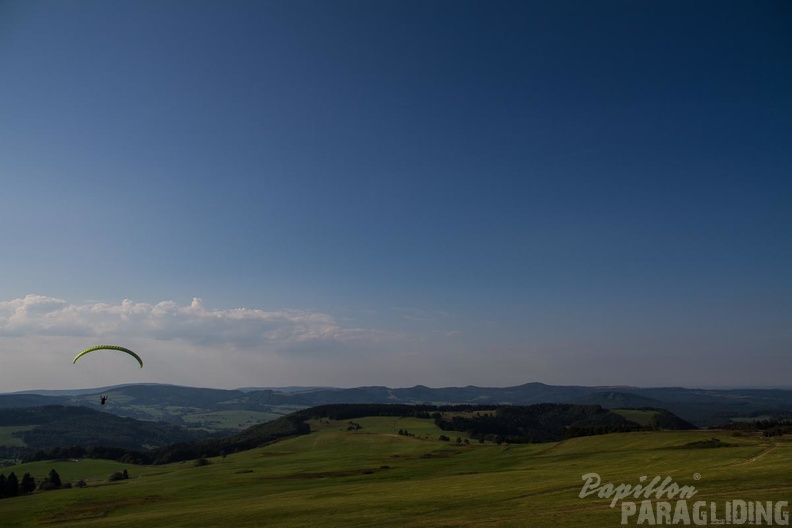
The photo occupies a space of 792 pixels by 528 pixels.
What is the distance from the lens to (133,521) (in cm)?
5356

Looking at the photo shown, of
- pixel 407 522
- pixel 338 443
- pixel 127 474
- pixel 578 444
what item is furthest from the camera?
pixel 338 443

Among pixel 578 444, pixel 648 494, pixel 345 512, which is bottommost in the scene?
pixel 578 444

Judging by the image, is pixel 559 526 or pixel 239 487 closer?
pixel 559 526

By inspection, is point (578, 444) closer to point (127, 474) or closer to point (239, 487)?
point (239, 487)

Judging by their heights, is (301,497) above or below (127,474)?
above

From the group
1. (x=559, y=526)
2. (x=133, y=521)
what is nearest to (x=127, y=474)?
(x=133, y=521)

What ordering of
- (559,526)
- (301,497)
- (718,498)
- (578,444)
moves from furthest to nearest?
(578,444) < (301,497) < (718,498) < (559,526)

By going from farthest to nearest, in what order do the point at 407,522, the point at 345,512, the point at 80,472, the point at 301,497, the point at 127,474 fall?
the point at 80,472, the point at 127,474, the point at 301,497, the point at 345,512, the point at 407,522

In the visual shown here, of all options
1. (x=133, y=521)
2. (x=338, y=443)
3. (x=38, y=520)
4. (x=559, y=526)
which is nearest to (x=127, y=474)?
(x=338, y=443)

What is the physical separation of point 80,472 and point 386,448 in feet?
346

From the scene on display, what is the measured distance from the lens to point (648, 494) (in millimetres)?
37875

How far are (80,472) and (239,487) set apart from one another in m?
112

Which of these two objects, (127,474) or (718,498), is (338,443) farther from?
Answer: (718,498)

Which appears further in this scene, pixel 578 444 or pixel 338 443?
pixel 338 443
